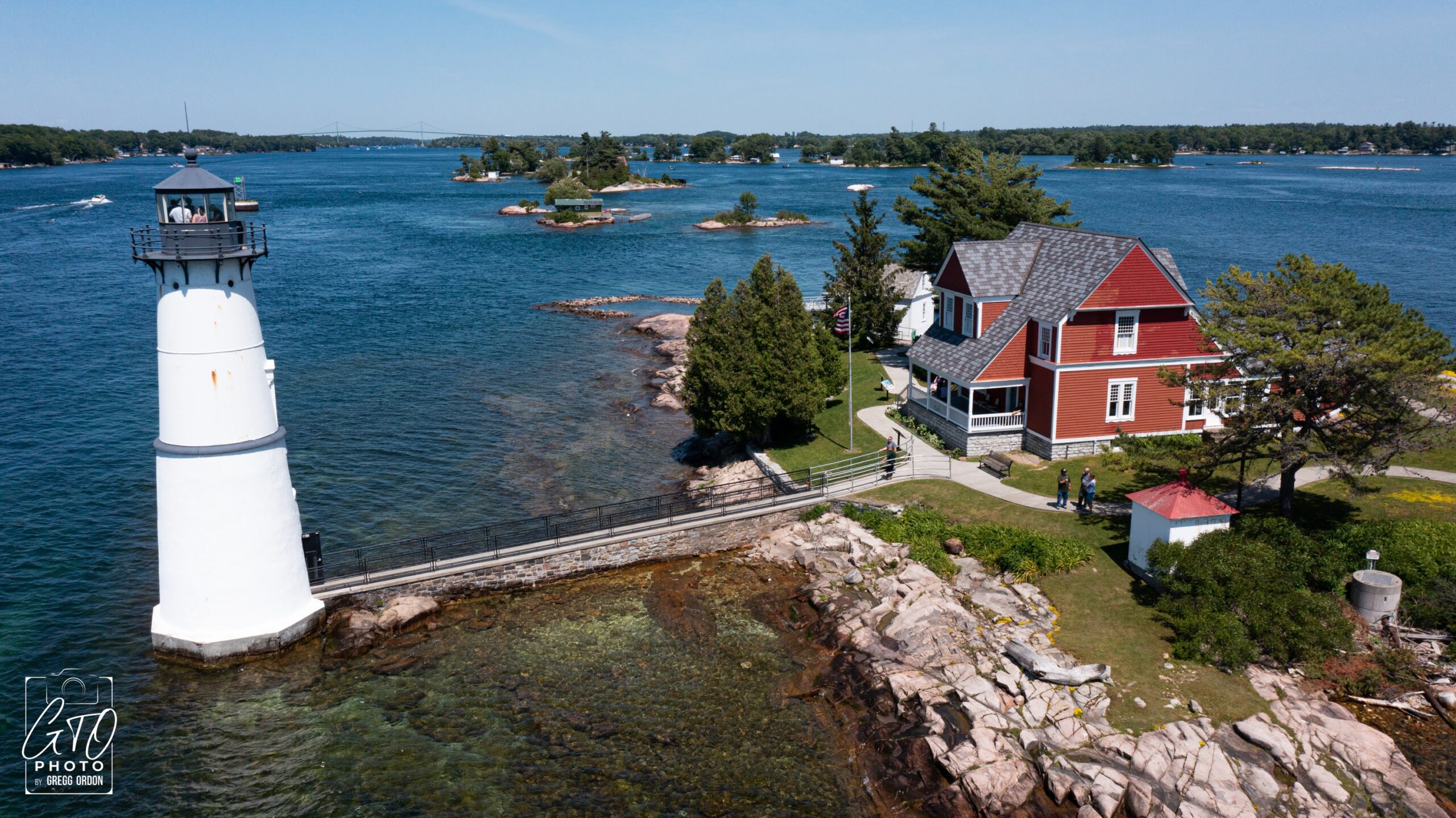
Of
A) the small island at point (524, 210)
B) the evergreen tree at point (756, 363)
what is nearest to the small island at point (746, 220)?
the small island at point (524, 210)

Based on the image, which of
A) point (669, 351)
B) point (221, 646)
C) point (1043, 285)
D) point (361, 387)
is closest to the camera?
point (221, 646)

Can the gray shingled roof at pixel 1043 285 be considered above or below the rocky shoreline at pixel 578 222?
below

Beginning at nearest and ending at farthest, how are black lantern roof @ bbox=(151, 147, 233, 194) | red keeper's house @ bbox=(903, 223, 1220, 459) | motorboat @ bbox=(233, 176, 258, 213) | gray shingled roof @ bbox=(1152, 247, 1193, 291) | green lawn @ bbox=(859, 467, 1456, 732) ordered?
green lawn @ bbox=(859, 467, 1456, 732), black lantern roof @ bbox=(151, 147, 233, 194), motorboat @ bbox=(233, 176, 258, 213), red keeper's house @ bbox=(903, 223, 1220, 459), gray shingled roof @ bbox=(1152, 247, 1193, 291)

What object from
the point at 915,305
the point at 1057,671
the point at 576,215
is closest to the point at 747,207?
the point at 576,215

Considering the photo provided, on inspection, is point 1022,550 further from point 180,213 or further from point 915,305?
point 915,305

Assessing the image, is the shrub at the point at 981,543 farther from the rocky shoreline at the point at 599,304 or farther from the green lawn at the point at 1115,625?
the rocky shoreline at the point at 599,304

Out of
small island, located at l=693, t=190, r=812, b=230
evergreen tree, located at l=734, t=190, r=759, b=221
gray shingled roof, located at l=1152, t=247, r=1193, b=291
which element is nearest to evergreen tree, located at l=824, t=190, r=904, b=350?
gray shingled roof, located at l=1152, t=247, r=1193, b=291

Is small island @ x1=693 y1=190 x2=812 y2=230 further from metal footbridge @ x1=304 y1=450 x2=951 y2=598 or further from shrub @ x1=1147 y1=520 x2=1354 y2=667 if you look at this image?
shrub @ x1=1147 y1=520 x2=1354 y2=667
